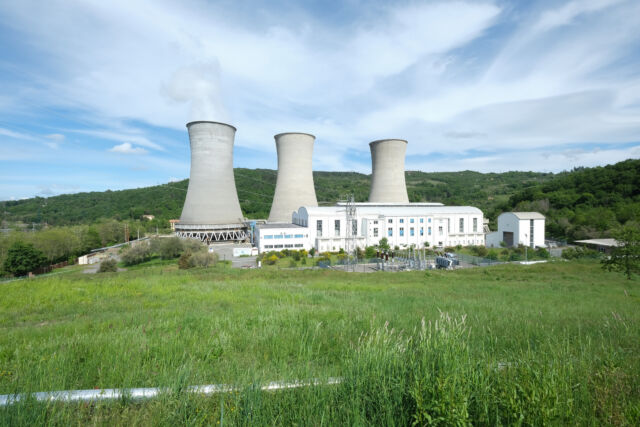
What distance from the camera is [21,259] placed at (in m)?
18.1

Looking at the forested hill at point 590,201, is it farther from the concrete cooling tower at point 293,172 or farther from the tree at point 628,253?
the concrete cooling tower at point 293,172

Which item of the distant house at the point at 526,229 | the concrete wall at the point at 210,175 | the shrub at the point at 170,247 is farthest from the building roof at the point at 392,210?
the shrub at the point at 170,247

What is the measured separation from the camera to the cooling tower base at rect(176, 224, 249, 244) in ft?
78.4

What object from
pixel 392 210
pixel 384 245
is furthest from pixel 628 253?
pixel 392 210

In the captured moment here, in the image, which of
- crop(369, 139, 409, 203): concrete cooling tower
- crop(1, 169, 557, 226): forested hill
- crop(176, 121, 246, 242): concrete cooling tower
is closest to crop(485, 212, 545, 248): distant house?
crop(369, 139, 409, 203): concrete cooling tower

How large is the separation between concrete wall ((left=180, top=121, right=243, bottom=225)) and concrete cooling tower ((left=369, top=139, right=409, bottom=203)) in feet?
39.8

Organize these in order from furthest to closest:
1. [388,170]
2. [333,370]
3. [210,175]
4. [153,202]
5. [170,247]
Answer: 1. [153,202]
2. [388,170]
3. [210,175]
4. [170,247]
5. [333,370]

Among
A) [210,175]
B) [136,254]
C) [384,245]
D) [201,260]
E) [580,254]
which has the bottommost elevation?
[580,254]

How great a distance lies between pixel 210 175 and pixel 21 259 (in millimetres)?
12480

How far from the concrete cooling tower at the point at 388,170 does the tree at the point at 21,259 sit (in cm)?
2501

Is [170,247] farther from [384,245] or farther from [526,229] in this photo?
[526,229]

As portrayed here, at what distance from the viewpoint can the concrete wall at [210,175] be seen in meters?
20.7

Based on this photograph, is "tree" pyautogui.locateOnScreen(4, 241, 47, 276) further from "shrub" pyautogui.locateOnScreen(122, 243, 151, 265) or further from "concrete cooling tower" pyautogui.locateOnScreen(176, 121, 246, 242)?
"concrete cooling tower" pyautogui.locateOnScreen(176, 121, 246, 242)

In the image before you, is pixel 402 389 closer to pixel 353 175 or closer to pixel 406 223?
pixel 406 223
